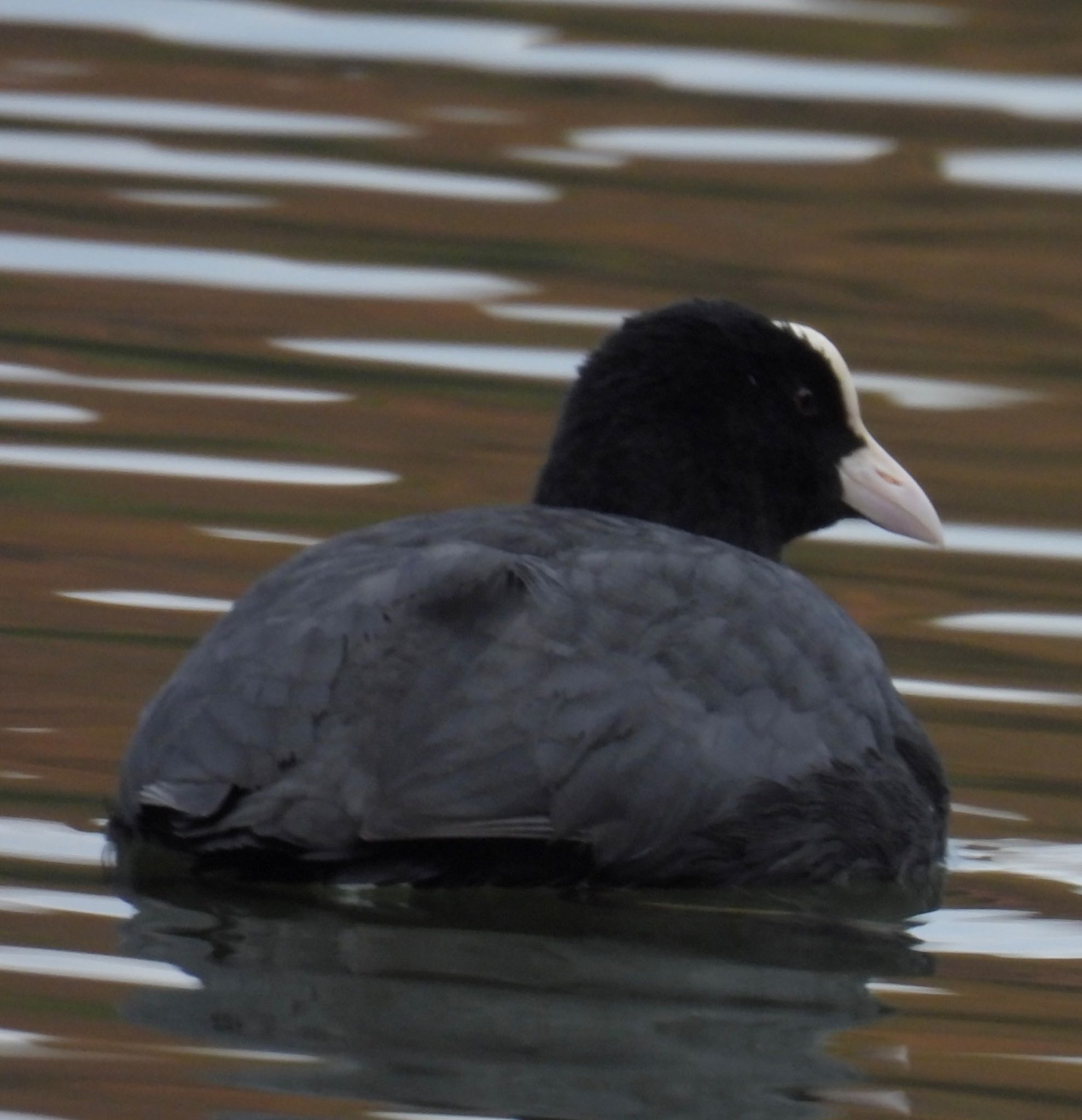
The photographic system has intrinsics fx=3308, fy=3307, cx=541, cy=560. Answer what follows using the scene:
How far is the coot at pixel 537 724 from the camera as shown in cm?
475

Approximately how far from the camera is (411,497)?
25.8ft

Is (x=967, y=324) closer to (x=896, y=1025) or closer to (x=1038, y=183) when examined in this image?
(x=1038, y=183)

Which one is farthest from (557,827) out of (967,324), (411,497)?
(967,324)

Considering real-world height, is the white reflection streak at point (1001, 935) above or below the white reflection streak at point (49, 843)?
below

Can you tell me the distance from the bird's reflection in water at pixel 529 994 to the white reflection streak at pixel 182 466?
2.89 m

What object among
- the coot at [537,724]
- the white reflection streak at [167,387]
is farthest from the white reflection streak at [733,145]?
the coot at [537,724]

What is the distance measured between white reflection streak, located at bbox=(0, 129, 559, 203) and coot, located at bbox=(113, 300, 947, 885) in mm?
5707

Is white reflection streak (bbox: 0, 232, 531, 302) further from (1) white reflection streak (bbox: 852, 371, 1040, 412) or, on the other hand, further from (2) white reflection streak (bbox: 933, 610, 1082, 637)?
(2) white reflection streak (bbox: 933, 610, 1082, 637)

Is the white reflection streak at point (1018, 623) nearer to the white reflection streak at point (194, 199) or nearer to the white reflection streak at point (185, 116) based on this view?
the white reflection streak at point (194, 199)

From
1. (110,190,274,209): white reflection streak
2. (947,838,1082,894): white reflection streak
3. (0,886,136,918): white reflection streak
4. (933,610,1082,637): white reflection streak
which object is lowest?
(947,838,1082,894): white reflection streak

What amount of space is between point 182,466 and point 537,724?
3330 millimetres

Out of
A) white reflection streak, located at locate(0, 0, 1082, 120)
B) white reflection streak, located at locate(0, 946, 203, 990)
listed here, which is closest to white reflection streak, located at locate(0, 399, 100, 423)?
white reflection streak, located at locate(0, 946, 203, 990)

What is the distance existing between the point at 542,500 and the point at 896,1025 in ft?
5.54

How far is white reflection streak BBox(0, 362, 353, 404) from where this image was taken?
8.67 m
